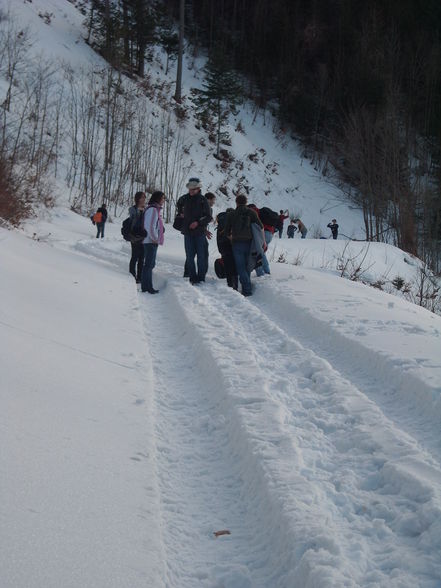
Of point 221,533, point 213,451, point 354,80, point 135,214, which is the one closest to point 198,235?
point 135,214

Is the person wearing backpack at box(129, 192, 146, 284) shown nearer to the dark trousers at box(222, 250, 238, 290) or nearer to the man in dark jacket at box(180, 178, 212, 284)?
the man in dark jacket at box(180, 178, 212, 284)

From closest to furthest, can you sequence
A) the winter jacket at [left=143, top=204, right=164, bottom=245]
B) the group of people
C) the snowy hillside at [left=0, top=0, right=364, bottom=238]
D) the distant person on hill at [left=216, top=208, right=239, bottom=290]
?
the winter jacket at [left=143, top=204, right=164, bottom=245]
the group of people
the distant person on hill at [left=216, top=208, right=239, bottom=290]
the snowy hillside at [left=0, top=0, right=364, bottom=238]

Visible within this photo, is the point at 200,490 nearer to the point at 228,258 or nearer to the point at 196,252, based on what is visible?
the point at 196,252

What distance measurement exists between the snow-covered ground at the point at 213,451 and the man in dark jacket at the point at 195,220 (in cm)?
338

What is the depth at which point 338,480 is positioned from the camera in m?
3.04

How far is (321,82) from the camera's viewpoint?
45.7 meters

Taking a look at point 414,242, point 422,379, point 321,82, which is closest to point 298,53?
point 321,82

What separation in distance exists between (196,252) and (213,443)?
6551 millimetres

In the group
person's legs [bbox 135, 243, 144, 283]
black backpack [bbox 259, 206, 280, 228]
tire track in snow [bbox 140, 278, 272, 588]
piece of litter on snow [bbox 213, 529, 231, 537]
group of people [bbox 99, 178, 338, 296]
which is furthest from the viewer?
black backpack [bbox 259, 206, 280, 228]

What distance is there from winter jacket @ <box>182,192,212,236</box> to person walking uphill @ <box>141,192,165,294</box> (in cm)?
57

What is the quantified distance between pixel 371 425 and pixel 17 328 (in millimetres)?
3123

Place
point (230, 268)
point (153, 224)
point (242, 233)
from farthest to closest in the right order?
point (230, 268) → point (242, 233) → point (153, 224)

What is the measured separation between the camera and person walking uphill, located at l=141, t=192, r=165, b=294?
898 centimetres

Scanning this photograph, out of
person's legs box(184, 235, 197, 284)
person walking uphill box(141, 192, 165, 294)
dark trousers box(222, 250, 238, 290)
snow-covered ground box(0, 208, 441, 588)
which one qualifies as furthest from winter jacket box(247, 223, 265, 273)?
snow-covered ground box(0, 208, 441, 588)
